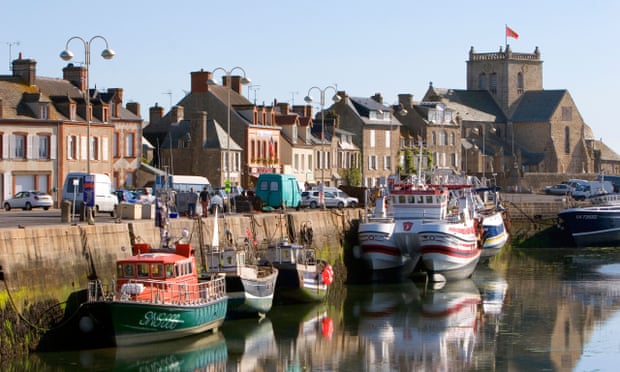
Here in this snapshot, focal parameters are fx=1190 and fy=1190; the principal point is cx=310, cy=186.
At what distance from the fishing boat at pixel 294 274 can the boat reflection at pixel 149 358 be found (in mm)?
7631

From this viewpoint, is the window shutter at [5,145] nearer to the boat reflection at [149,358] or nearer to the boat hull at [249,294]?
the boat hull at [249,294]

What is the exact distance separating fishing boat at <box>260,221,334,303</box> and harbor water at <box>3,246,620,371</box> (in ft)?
1.41

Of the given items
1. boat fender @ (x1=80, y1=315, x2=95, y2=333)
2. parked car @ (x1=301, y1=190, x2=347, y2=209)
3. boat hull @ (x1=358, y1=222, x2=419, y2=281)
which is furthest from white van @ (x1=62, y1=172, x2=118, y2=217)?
boat fender @ (x1=80, y1=315, x2=95, y2=333)

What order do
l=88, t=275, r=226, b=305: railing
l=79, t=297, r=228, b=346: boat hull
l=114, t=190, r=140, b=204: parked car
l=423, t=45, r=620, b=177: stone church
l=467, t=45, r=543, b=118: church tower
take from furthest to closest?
l=467, t=45, r=543, b=118: church tower < l=423, t=45, r=620, b=177: stone church < l=114, t=190, r=140, b=204: parked car < l=88, t=275, r=226, b=305: railing < l=79, t=297, r=228, b=346: boat hull

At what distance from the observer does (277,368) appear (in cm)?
3078

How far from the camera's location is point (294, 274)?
40.1 metres

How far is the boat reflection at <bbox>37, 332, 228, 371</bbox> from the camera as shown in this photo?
2927 cm

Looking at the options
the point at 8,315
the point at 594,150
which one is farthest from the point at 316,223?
the point at 594,150

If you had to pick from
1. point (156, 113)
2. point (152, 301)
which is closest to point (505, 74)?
point (156, 113)

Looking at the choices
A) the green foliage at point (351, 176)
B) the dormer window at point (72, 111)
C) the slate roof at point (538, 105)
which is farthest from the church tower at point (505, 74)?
the dormer window at point (72, 111)

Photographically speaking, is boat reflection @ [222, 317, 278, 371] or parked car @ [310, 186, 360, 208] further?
parked car @ [310, 186, 360, 208]

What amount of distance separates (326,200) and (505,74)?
77515mm

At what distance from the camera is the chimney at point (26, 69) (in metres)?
61.3

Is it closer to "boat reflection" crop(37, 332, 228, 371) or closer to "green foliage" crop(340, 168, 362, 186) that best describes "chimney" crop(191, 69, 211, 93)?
"green foliage" crop(340, 168, 362, 186)
